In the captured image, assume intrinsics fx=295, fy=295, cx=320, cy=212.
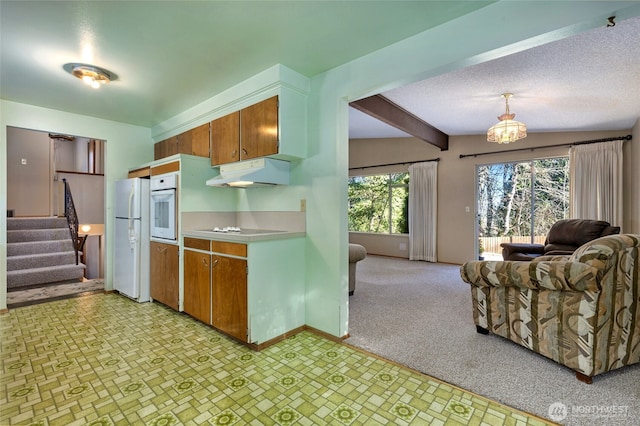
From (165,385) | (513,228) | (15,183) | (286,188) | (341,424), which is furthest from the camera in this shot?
(15,183)

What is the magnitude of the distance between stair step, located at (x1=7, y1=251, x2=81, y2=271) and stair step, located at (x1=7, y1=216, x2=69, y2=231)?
2.89 feet

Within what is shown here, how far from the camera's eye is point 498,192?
5.83m

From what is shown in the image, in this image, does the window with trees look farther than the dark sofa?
Yes

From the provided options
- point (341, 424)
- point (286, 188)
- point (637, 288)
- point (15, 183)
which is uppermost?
point (15, 183)

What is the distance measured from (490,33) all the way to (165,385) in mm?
3058

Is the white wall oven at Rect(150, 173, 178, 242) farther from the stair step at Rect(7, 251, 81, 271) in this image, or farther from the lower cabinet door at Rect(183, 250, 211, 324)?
the stair step at Rect(7, 251, 81, 271)

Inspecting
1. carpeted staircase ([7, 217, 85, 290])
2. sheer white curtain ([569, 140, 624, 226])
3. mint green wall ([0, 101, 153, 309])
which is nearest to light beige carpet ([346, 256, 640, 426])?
sheer white curtain ([569, 140, 624, 226])

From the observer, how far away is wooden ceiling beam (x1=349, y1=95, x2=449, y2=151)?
3.71 meters

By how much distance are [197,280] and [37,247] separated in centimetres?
409

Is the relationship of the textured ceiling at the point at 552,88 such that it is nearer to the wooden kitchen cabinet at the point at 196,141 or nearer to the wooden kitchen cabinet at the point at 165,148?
the wooden kitchen cabinet at the point at 196,141

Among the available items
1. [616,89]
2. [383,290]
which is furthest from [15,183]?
[616,89]

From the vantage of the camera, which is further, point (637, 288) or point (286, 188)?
point (286, 188)

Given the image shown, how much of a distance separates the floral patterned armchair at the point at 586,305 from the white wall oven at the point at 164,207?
3.28m

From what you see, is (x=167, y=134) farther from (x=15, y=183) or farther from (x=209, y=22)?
(x=15, y=183)
